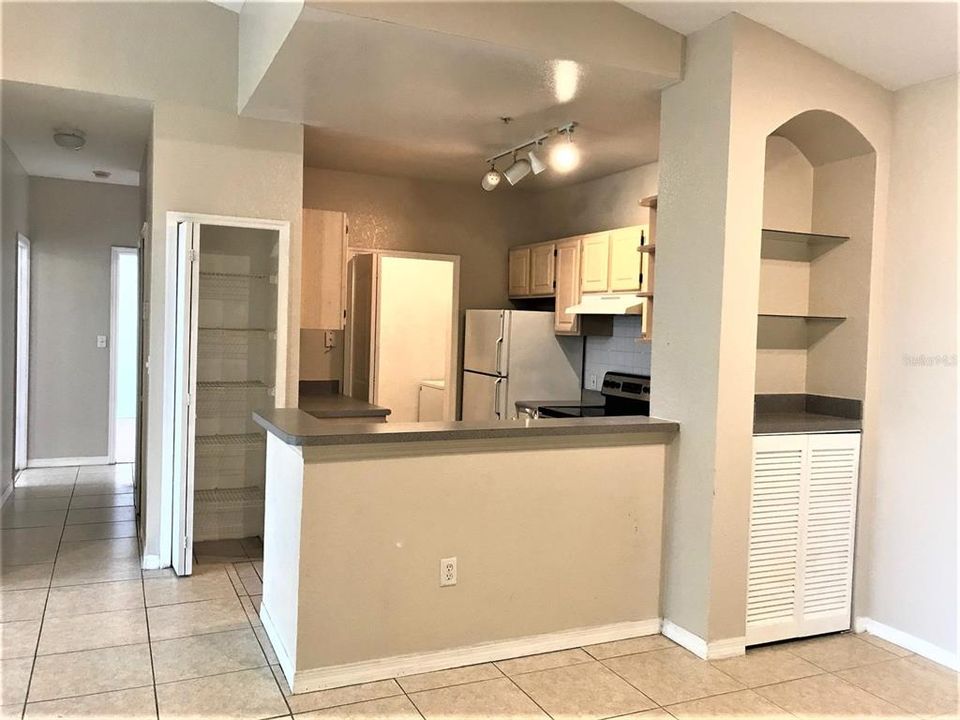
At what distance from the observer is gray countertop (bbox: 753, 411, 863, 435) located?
128 inches

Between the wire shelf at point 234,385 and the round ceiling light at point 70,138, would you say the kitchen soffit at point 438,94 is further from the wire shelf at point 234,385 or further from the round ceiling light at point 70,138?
the wire shelf at point 234,385

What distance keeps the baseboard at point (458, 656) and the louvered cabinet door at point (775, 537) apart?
17.8 inches

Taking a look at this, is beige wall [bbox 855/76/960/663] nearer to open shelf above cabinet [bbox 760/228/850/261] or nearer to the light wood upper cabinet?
open shelf above cabinet [bbox 760/228/850/261]

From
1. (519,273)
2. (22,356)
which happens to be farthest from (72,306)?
(519,273)

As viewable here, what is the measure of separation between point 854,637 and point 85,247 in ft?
20.7

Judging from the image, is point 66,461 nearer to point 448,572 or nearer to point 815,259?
point 448,572

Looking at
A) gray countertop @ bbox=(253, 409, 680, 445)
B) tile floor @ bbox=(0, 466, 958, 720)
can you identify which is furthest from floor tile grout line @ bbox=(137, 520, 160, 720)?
gray countertop @ bbox=(253, 409, 680, 445)

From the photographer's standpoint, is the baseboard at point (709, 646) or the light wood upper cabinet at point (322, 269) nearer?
the baseboard at point (709, 646)

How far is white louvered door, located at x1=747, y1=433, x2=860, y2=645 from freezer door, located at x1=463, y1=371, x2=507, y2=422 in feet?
7.88

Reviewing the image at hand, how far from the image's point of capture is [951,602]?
3168 millimetres

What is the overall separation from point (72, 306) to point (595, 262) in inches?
176

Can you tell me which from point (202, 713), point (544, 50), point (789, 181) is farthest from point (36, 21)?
point (789, 181)

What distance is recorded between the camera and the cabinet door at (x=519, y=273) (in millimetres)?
6031

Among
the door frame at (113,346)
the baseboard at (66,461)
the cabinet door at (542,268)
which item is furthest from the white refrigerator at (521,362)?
the baseboard at (66,461)
